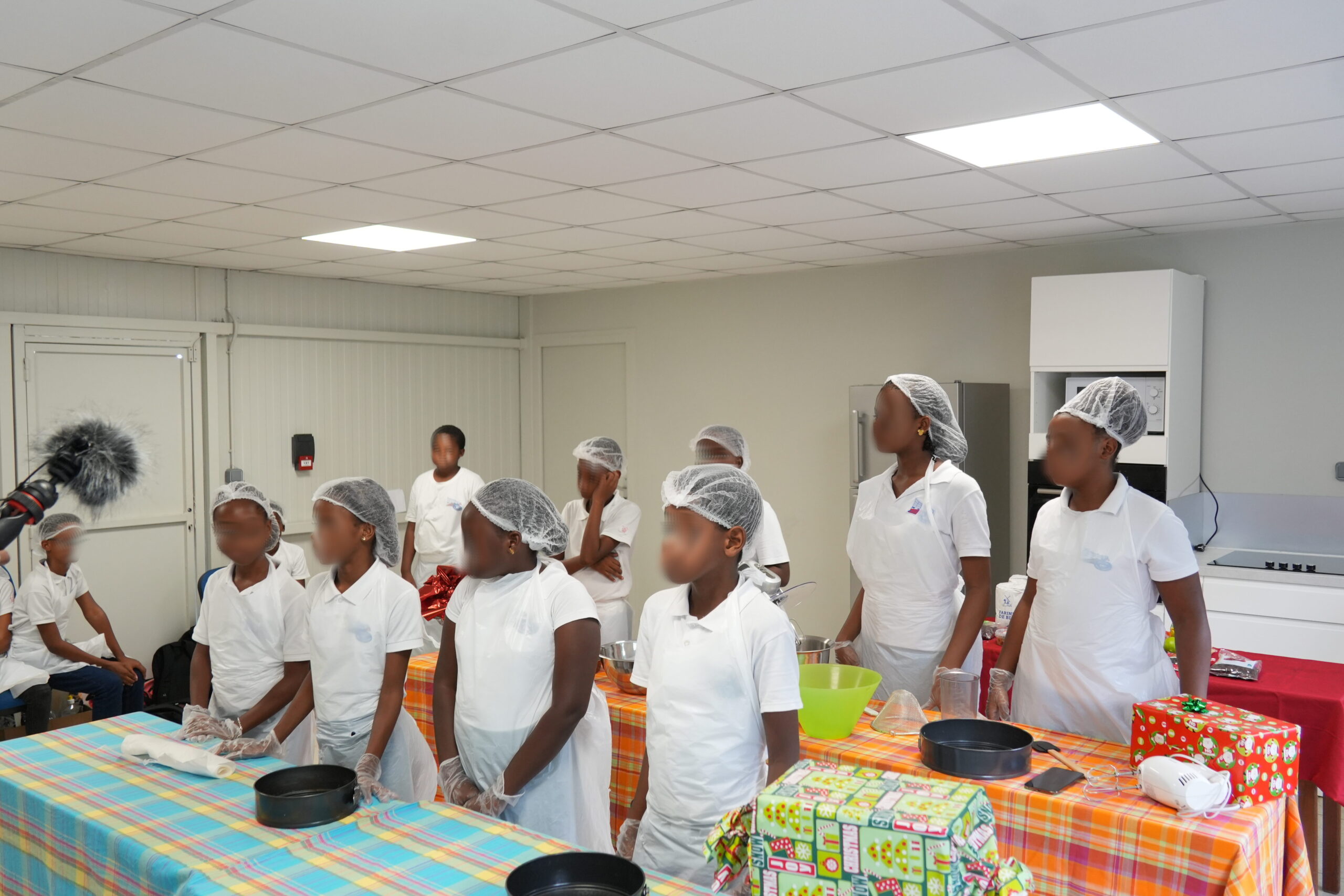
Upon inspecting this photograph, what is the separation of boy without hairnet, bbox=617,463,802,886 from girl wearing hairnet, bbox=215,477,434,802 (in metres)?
0.65

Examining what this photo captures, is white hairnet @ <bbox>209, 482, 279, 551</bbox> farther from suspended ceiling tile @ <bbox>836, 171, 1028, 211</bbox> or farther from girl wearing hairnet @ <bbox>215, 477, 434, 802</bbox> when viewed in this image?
suspended ceiling tile @ <bbox>836, 171, 1028, 211</bbox>

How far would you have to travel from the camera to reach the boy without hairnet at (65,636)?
4.21 metres

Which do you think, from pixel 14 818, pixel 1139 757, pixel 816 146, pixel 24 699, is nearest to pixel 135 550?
pixel 24 699

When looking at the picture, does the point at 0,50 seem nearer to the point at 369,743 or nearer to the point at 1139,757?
the point at 369,743

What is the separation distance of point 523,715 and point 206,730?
86cm

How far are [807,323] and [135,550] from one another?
382cm

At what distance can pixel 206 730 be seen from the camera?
7.91ft

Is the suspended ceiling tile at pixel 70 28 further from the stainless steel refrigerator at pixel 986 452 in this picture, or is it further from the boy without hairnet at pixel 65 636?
the stainless steel refrigerator at pixel 986 452

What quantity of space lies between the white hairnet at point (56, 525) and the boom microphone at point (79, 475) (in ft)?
6.58

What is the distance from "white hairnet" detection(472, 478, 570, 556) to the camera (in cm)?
215

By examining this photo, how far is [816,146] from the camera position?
9.57ft

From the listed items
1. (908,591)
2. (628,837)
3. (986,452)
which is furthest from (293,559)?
(986,452)

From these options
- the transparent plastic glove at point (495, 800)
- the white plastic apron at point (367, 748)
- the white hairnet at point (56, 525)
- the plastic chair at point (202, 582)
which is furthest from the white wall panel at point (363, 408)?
the transparent plastic glove at point (495, 800)

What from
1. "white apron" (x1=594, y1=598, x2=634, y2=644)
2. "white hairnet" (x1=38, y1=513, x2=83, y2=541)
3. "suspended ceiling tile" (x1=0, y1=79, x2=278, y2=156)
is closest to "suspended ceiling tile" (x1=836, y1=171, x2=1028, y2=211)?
"white apron" (x1=594, y1=598, x2=634, y2=644)
